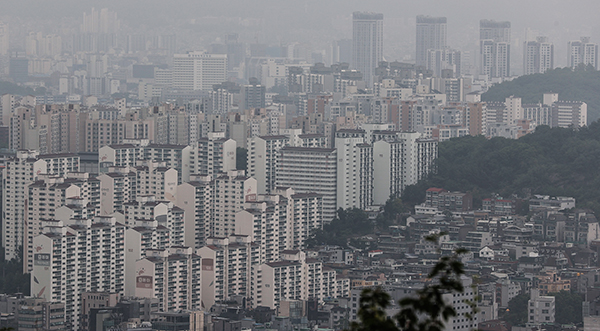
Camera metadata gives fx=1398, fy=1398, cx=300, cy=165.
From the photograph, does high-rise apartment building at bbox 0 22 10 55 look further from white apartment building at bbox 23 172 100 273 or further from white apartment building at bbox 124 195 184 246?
white apartment building at bbox 124 195 184 246

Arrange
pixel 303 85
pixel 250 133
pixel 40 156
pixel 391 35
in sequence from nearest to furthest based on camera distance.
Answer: pixel 40 156, pixel 250 133, pixel 303 85, pixel 391 35

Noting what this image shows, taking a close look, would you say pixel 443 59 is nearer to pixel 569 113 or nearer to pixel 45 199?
pixel 569 113

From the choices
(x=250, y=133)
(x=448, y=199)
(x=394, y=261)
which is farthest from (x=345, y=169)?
(x=250, y=133)

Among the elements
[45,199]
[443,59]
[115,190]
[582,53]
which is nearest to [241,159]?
[115,190]

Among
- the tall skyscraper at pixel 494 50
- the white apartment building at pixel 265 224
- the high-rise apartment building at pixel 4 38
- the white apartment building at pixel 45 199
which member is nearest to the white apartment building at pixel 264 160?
the white apartment building at pixel 265 224

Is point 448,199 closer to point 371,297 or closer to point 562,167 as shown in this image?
point 562,167

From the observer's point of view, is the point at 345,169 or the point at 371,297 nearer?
the point at 371,297
